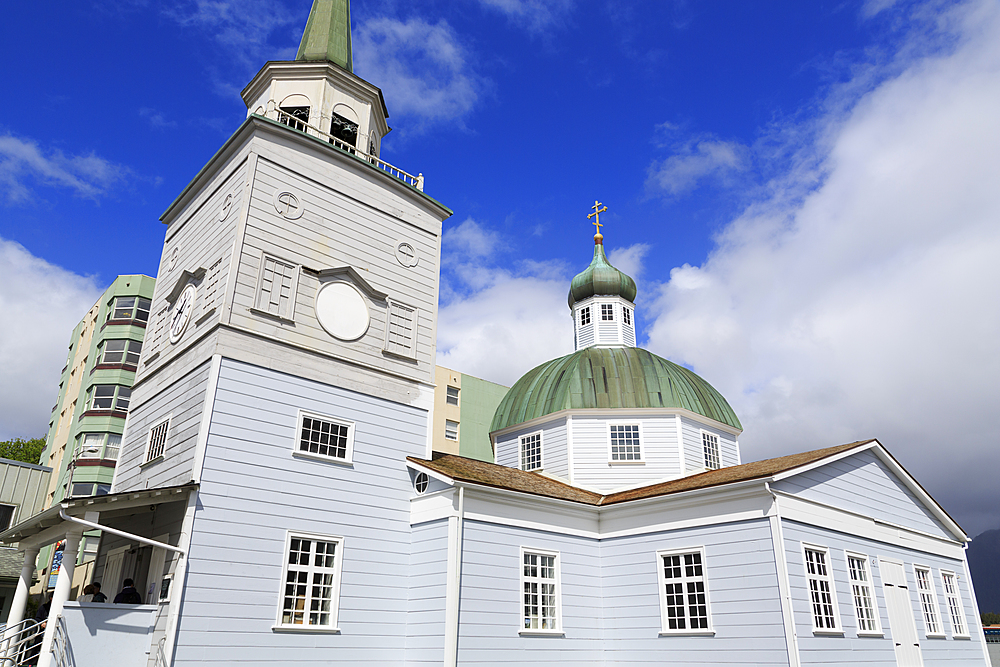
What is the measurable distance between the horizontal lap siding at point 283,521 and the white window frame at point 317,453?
118mm

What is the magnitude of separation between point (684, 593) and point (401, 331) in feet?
32.9

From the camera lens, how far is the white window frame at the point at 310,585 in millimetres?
A: 15023

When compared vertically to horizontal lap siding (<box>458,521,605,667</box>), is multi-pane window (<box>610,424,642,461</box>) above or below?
above

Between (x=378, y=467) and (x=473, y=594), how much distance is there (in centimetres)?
394

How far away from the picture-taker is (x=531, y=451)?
26.1 m

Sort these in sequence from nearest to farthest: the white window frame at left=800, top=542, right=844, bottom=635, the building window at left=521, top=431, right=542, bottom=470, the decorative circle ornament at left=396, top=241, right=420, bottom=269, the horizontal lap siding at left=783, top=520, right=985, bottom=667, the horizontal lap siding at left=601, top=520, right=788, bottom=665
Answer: the horizontal lap siding at left=601, top=520, right=788, bottom=665 < the horizontal lap siding at left=783, top=520, right=985, bottom=667 < the white window frame at left=800, top=542, right=844, bottom=635 < the decorative circle ornament at left=396, top=241, right=420, bottom=269 < the building window at left=521, top=431, right=542, bottom=470

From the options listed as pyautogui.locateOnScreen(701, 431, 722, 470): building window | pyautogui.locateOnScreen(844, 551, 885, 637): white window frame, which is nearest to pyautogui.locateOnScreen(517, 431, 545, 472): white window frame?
pyautogui.locateOnScreen(701, 431, 722, 470): building window

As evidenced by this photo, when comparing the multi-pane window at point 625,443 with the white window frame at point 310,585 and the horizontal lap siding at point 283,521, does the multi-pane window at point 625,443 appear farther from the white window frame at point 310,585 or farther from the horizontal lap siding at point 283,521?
the white window frame at point 310,585

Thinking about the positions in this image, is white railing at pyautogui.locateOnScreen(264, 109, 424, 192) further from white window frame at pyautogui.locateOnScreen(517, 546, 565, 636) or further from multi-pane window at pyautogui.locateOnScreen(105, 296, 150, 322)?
multi-pane window at pyautogui.locateOnScreen(105, 296, 150, 322)

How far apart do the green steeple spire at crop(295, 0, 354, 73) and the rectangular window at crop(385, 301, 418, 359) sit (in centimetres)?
797

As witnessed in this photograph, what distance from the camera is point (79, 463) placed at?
35625 mm

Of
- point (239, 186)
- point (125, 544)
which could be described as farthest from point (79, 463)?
point (239, 186)

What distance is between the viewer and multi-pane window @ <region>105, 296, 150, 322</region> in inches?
1565

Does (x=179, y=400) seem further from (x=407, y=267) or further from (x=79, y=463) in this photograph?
(x=79, y=463)
